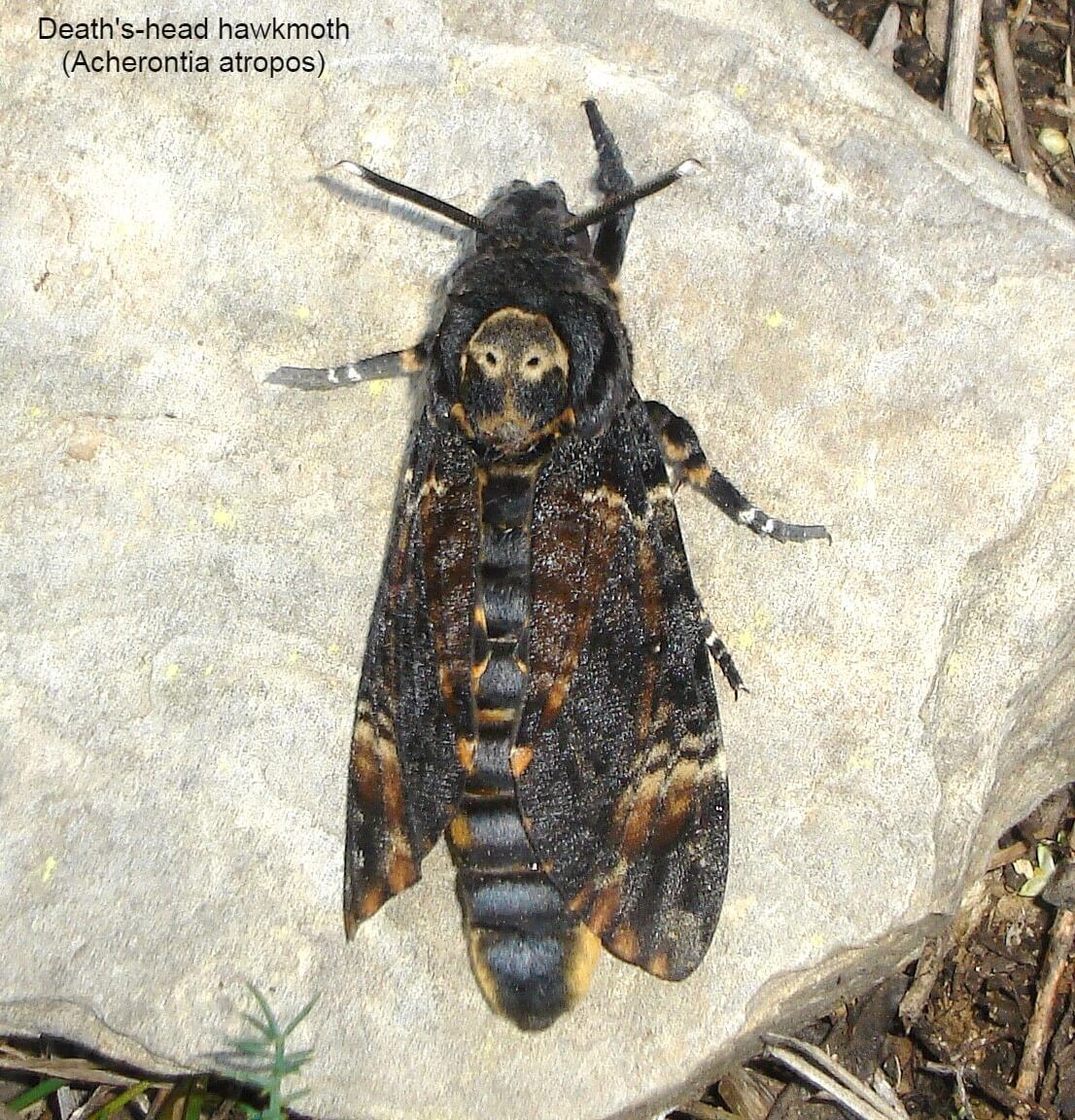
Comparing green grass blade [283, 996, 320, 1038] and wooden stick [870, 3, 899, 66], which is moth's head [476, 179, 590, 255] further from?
green grass blade [283, 996, 320, 1038]

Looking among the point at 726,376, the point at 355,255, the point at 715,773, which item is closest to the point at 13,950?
the point at 715,773

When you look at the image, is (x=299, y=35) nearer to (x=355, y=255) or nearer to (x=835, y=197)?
(x=355, y=255)

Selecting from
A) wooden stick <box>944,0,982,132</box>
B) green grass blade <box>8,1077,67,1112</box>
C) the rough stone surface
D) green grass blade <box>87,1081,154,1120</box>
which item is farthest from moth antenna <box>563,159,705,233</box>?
green grass blade <box>8,1077,67,1112</box>

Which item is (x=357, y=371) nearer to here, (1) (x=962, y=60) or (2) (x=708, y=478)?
(2) (x=708, y=478)

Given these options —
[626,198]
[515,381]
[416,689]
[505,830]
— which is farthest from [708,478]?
[505,830]

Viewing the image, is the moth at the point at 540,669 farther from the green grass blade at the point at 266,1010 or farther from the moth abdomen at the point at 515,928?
the green grass blade at the point at 266,1010

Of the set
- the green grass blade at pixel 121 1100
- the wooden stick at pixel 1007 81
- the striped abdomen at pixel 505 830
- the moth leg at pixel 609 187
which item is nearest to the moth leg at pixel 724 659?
the striped abdomen at pixel 505 830
